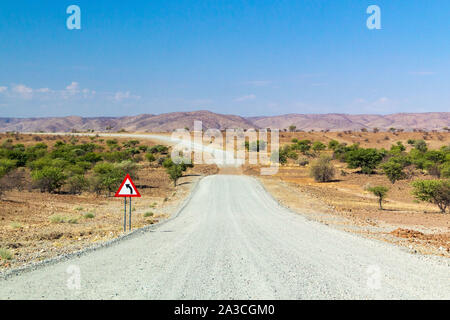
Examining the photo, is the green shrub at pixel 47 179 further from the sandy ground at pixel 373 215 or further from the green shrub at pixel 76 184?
the sandy ground at pixel 373 215

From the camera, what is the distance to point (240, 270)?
8.16 m

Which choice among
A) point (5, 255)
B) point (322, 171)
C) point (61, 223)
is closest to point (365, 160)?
point (322, 171)

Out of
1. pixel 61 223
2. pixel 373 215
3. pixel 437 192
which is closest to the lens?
pixel 61 223

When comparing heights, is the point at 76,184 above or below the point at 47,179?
below

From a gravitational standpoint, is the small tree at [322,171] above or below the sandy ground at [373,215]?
above

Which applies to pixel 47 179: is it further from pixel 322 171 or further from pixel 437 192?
pixel 322 171

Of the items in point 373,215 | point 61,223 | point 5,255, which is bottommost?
point 373,215

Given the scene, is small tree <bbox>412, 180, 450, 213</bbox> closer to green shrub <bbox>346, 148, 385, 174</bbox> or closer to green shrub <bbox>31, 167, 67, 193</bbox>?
green shrub <bbox>346, 148, 385, 174</bbox>

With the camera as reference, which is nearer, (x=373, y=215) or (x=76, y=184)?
(x=373, y=215)

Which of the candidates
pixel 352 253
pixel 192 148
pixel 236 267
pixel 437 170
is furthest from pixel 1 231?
pixel 192 148

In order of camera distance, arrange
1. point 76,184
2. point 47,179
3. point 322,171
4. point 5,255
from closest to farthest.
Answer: point 5,255 → point 47,179 → point 76,184 → point 322,171

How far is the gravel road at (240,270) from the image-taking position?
666 centimetres

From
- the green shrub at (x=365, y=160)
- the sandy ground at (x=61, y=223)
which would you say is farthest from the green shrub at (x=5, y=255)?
the green shrub at (x=365, y=160)
